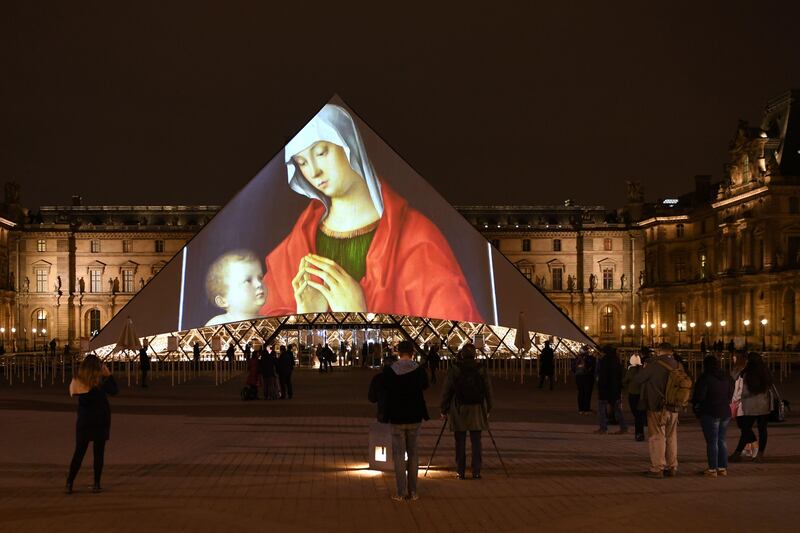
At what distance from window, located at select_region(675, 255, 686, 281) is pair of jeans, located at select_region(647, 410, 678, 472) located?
78501mm

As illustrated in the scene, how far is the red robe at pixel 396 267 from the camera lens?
115 ft

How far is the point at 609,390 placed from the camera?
18.8m

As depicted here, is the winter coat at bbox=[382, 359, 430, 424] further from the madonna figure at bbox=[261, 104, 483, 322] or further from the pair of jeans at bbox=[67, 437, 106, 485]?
the madonna figure at bbox=[261, 104, 483, 322]

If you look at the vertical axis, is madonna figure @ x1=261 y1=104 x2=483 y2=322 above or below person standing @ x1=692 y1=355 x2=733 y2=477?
above

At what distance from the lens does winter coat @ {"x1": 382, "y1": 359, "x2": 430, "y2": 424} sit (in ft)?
38.4

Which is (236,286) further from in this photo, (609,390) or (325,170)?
(609,390)

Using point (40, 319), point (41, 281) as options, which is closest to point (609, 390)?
point (40, 319)

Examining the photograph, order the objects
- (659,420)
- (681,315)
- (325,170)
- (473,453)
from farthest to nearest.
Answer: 1. (681,315)
2. (325,170)
3. (659,420)
4. (473,453)

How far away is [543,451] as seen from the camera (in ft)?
51.1

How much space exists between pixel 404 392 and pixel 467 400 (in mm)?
1410

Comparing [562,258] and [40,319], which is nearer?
[40,319]

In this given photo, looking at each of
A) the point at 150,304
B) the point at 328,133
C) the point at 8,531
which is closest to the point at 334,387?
the point at 150,304

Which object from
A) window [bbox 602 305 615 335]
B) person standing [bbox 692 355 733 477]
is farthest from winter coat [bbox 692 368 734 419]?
window [bbox 602 305 615 335]

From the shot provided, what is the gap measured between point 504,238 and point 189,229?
27.8 m
